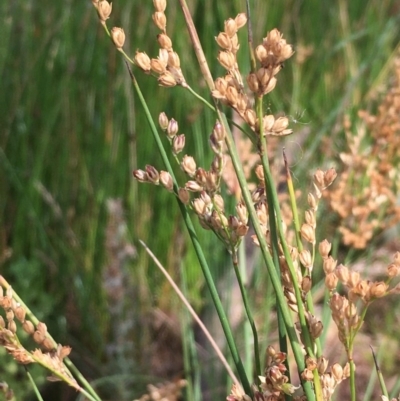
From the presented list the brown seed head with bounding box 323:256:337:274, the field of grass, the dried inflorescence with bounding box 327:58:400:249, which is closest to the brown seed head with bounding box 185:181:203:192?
the brown seed head with bounding box 323:256:337:274

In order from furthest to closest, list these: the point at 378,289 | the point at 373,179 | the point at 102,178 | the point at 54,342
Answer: the point at 102,178 < the point at 373,179 < the point at 54,342 < the point at 378,289

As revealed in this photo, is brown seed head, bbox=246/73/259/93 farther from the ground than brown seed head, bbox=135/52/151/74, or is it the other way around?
brown seed head, bbox=135/52/151/74

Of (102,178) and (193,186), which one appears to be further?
(102,178)

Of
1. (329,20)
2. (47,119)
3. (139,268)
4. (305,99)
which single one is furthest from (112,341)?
(329,20)

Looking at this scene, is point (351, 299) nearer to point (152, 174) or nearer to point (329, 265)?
point (329, 265)

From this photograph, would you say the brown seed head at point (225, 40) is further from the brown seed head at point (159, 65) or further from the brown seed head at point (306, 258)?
the brown seed head at point (306, 258)

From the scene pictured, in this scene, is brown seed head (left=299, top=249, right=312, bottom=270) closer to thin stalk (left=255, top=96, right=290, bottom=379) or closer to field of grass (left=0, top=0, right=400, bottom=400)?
thin stalk (left=255, top=96, right=290, bottom=379)

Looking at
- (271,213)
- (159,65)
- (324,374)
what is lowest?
(324,374)

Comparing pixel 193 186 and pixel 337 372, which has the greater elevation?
pixel 193 186

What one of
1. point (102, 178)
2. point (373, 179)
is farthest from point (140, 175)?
point (102, 178)
